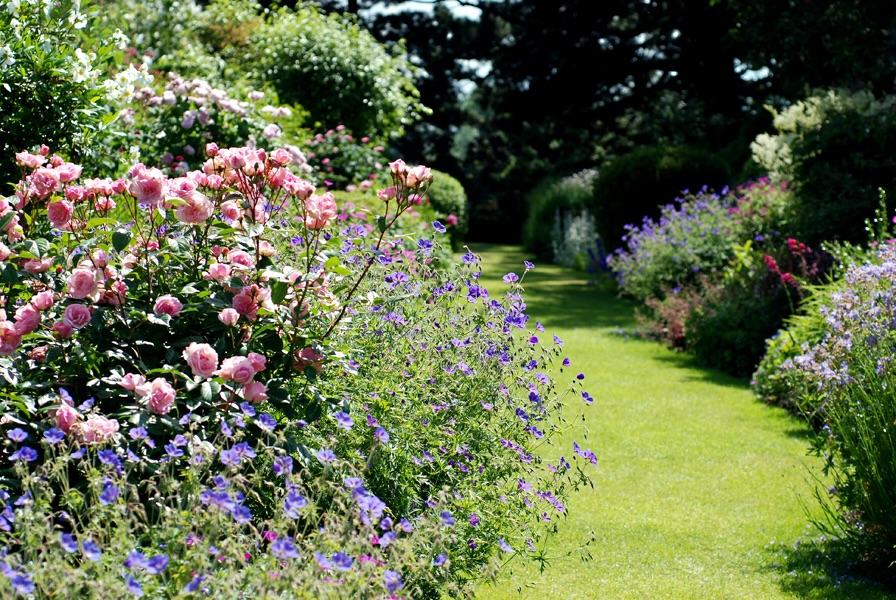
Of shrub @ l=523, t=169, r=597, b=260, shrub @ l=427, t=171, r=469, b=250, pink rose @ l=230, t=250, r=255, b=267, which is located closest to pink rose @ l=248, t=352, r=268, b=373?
pink rose @ l=230, t=250, r=255, b=267

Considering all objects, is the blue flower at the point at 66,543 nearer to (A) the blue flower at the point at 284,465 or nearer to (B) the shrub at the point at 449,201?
(A) the blue flower at the point at 284,465

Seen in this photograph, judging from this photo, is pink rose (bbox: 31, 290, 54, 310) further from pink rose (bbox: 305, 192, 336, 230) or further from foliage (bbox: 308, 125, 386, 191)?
foliage (bbox: 308, 125, 386, 191)

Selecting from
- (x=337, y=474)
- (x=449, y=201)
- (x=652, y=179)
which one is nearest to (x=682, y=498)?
(x=337, y=474)

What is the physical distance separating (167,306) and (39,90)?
273 centimetres

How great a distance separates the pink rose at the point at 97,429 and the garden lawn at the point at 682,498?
1609 millimetres

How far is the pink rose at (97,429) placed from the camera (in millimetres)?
2770

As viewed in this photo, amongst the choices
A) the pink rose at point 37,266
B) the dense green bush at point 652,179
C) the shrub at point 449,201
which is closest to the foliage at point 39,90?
the pink rose at point 37,266

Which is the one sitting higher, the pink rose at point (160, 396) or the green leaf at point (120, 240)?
the green leaf at point (120, 240)

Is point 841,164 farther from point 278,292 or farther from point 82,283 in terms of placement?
point 82,283

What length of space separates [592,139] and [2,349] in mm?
29551

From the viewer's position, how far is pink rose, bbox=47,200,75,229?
129 inches

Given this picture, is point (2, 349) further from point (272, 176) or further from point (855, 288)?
point (855, 288)

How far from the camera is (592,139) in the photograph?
31547 mm

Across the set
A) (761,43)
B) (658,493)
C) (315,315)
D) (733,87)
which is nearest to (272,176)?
(315,315)
